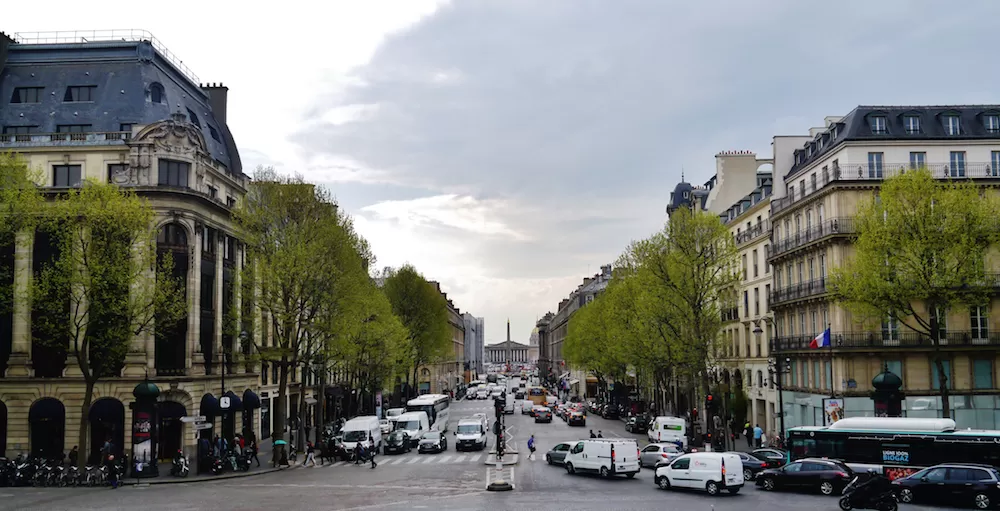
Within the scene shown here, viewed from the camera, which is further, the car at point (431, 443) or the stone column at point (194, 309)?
the car at point (431, 443)

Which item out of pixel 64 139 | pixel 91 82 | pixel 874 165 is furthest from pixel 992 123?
pixel 64 139

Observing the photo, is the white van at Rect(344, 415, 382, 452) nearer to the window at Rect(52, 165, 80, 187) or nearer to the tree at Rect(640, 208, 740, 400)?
the tree at Rect(640, 208, 740, 400)

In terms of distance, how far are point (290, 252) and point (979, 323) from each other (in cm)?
4032

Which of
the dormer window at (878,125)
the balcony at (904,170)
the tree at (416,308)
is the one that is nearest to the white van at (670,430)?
the balcony at (904,170)

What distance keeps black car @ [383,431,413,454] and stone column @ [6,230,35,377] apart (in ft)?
71.4

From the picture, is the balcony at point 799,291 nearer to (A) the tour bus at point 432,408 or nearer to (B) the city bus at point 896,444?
(B) the city bus at point 896,444

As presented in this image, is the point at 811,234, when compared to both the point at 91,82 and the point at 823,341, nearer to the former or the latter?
the point at 823,341

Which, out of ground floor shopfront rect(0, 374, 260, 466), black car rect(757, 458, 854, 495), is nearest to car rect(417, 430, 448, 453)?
ground floor shopfront rect(0, 374, 260, 466)

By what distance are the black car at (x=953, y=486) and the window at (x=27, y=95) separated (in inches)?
2036

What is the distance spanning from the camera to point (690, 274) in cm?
6138

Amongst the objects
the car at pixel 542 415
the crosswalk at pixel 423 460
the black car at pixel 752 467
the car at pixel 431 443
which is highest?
the black car at pixel 752 467

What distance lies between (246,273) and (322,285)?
14.6 feet

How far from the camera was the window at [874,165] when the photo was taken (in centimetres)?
5444

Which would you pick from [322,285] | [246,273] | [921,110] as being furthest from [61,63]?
[921,110]
